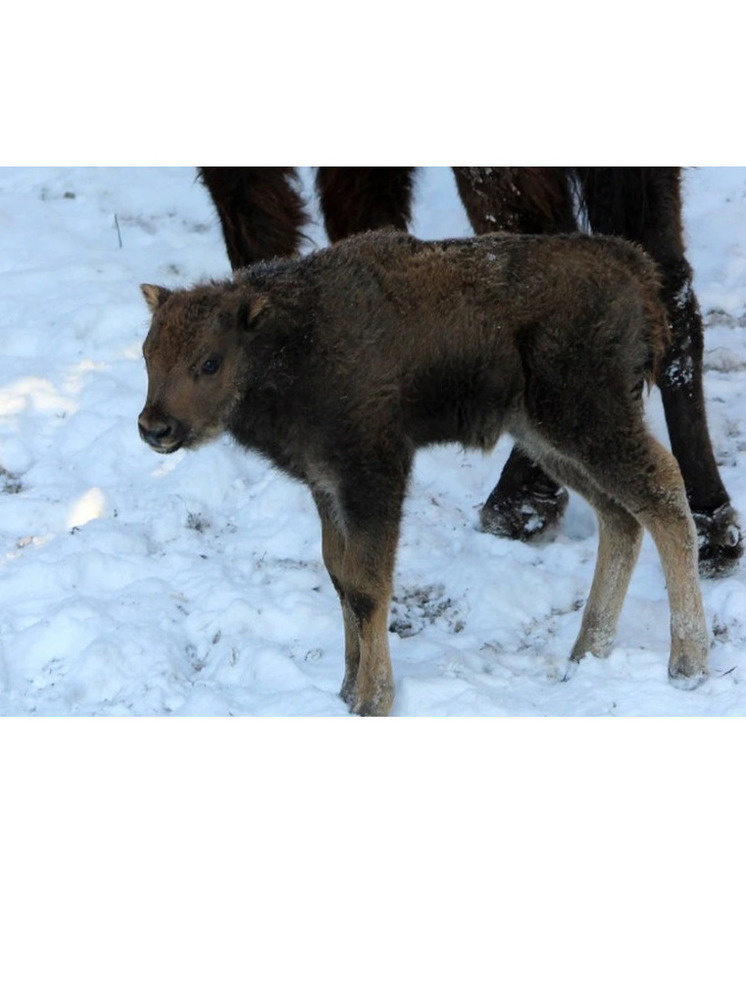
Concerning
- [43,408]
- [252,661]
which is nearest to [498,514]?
[252,661]

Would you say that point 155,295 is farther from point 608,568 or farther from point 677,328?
point 677,328

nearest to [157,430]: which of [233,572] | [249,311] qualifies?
[249,311]

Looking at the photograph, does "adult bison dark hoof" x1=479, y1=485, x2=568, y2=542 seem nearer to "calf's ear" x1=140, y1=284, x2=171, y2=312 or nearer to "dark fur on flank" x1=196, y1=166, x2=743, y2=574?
"dark fur on flank" x1=196, y1=166, x2=743, y2=574

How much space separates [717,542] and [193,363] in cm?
224

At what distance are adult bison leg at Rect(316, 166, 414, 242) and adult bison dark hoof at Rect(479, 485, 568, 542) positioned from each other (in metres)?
1.38

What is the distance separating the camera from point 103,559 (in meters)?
5.34

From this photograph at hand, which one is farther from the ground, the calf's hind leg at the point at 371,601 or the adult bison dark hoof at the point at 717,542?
the calf's hind leg at the point at 371,601

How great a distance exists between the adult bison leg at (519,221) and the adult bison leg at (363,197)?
69cm

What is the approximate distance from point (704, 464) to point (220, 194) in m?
2.32

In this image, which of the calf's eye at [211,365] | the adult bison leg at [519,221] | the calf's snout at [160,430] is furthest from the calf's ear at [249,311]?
the adult bison leg at [519,221]

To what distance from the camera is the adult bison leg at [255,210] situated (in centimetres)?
580

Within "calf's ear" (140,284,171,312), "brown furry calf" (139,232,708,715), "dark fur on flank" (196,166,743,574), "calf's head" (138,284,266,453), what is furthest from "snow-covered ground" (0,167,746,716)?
"calf's ear" (140,284,171,312)

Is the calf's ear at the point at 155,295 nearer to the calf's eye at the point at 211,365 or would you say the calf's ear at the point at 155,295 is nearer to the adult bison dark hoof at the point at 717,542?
the calf's eye at the point at 211,365

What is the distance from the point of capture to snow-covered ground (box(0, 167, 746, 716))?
464cm
